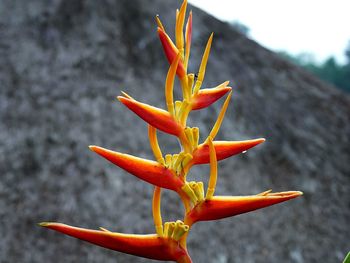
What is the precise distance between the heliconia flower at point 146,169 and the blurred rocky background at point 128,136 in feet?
5.67

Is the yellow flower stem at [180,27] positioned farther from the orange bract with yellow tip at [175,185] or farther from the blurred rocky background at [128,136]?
the blurred rocky background at [128,136]

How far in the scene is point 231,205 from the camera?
371mm

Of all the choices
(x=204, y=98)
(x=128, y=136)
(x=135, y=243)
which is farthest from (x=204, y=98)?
(x=128, y=136)

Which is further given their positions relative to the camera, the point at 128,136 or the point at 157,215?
the point at 128,136

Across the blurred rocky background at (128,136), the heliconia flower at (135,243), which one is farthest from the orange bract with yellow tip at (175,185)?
the blurred rocky background at (128,136)

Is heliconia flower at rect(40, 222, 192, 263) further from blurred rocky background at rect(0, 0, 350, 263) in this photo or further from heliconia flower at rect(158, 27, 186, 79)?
blurred rocky background at rect(0, 0, 350, 263)

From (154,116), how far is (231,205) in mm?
82

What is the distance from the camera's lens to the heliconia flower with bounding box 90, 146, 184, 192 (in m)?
0.37

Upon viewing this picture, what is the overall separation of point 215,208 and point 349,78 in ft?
45.9

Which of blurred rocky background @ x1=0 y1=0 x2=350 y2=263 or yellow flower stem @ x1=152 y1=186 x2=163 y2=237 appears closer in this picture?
yellow flower stem @ x1=152 y1=186 x2=163 y2=237

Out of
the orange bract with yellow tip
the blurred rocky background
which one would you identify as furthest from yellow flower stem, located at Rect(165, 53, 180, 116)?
the blurred rocky background

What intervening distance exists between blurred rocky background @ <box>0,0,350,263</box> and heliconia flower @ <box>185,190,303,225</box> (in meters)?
1.73

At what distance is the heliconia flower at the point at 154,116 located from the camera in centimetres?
39

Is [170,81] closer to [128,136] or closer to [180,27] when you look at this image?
[180,27]
